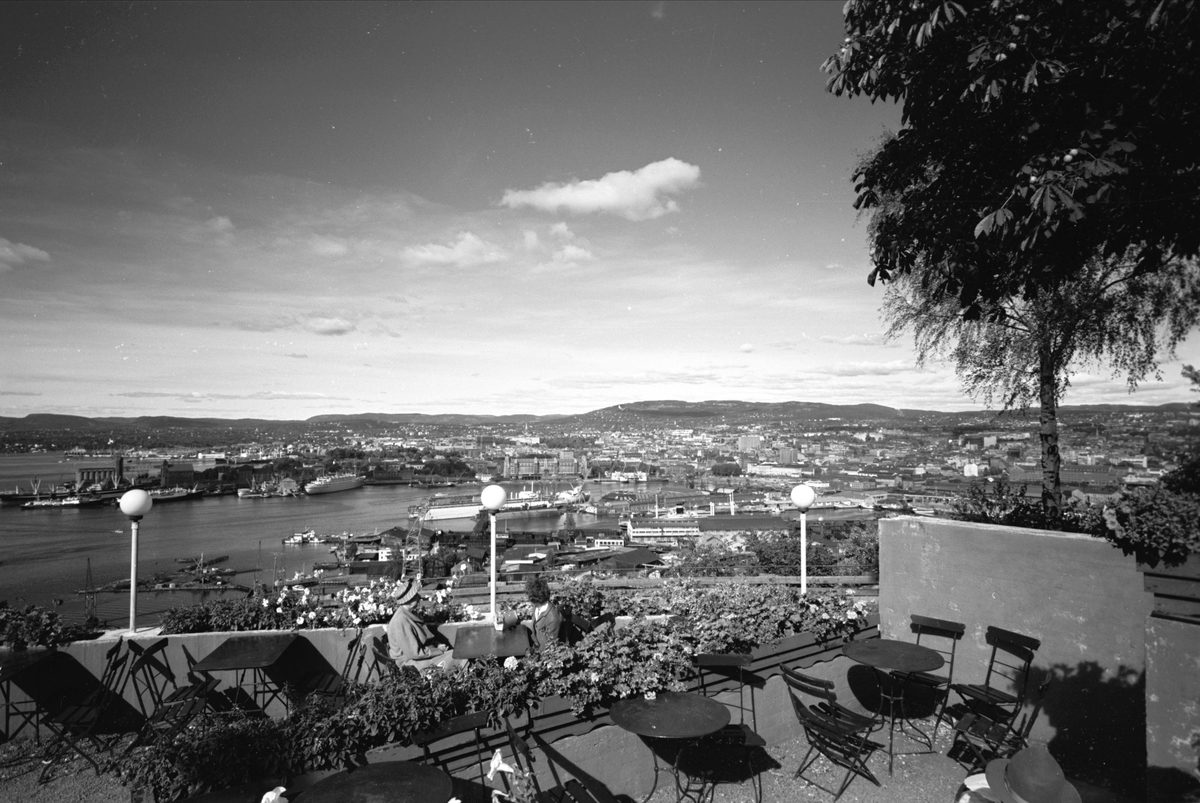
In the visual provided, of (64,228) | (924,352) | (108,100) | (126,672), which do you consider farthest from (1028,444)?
(64,228)

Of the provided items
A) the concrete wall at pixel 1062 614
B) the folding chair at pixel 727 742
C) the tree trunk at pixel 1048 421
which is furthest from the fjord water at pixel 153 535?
the tree trunk at pixel 1048 421

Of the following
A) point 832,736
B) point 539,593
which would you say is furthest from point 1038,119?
point 539,593

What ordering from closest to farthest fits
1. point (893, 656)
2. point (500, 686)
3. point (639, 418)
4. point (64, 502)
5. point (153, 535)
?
point (500, 686) → point (893, 656) → point (153, 535) → point (64, 502) → point (639, 418)


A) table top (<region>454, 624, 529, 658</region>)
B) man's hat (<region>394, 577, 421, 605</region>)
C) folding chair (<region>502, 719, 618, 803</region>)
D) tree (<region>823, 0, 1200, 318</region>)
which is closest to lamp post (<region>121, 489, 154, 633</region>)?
man's hat (<region>394, 577, 421, 605</region>)

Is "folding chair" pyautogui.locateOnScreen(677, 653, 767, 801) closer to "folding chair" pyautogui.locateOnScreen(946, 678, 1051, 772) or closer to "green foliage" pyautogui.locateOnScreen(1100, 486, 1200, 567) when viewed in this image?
"folding chair" pyautogui.locateOnScreen(946, 678, 1051, 772)

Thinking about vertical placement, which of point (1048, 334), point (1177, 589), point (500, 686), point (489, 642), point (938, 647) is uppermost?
point (1048, 334)

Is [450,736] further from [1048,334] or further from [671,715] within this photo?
[1048,334]
